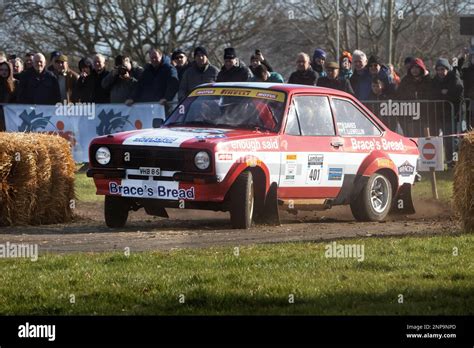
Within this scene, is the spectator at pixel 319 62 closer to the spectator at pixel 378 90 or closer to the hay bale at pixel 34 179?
the spectator at pixel 378 90

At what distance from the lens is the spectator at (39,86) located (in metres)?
21.3

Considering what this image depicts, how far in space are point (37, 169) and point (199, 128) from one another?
222 centimetres

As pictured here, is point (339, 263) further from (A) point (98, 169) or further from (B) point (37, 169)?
(B) point (37, 169)

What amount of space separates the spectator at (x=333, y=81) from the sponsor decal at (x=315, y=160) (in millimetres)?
5035

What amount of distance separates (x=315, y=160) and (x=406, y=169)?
1808 mm

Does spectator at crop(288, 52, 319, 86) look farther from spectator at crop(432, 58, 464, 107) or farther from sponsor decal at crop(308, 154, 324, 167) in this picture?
sponsor decal at crop(308, 154, 324, 167)

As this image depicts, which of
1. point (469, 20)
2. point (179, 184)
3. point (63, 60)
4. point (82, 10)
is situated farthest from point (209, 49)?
point (179, 184)

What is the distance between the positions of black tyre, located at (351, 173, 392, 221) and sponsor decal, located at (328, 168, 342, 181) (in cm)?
44

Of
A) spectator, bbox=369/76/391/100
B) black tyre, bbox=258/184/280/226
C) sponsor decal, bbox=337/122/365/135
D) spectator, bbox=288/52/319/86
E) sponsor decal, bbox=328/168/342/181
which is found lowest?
black tyre, bbox=258/184/280/226

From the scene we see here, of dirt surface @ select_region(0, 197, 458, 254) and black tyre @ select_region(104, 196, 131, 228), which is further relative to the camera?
black tyre @ select_region(104, 196, 131, 228)

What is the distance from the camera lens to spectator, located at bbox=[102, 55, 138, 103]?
2106cm

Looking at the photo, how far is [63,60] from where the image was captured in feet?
72.3

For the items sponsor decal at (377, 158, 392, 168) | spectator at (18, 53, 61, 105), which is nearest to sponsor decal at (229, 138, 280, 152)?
sponsor decal at (377, 158, 392, 168)

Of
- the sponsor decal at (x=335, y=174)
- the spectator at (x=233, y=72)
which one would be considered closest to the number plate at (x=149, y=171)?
the sponsor decal at (x=335, y=174)
